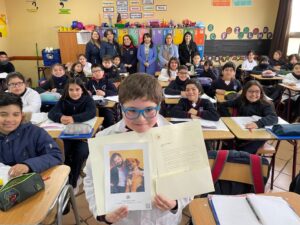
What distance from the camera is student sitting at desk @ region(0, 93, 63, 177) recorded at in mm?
1633

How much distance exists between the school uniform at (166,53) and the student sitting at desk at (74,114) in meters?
3.99

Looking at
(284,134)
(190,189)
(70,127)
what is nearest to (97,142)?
(190,189)

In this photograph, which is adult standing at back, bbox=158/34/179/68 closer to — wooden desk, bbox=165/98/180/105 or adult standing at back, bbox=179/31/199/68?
adult standing at back, bbox=179/31/199/68

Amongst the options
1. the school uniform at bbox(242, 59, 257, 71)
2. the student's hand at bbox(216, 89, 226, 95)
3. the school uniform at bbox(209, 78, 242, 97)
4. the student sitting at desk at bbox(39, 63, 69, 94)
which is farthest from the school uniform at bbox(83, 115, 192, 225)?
the school uniform at bbox(242, 59, 257, 71)

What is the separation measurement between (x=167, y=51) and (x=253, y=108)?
4.06m

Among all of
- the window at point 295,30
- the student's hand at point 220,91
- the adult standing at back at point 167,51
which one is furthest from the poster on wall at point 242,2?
the student's hand at point 220,91

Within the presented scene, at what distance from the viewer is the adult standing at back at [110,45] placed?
6.28 m

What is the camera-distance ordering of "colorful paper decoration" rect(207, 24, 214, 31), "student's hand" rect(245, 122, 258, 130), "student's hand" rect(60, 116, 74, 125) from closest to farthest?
"student's hand" rect(245, 122, 258, 130) < "student's hand" rect(60, 116, 74, 125) < "colorful paper decoration" rect(207, 24, 214, 31)

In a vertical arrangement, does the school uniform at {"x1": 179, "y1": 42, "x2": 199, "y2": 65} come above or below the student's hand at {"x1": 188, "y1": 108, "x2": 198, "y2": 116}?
above

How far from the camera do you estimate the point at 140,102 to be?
3.14 feet

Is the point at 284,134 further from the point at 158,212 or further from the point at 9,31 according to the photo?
the point at 9,31

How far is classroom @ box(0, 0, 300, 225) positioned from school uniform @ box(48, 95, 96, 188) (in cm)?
1

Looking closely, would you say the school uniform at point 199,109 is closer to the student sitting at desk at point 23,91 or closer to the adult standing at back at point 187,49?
the student sitting at desk at point 23,91

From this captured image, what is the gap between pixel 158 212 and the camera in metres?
1.12
